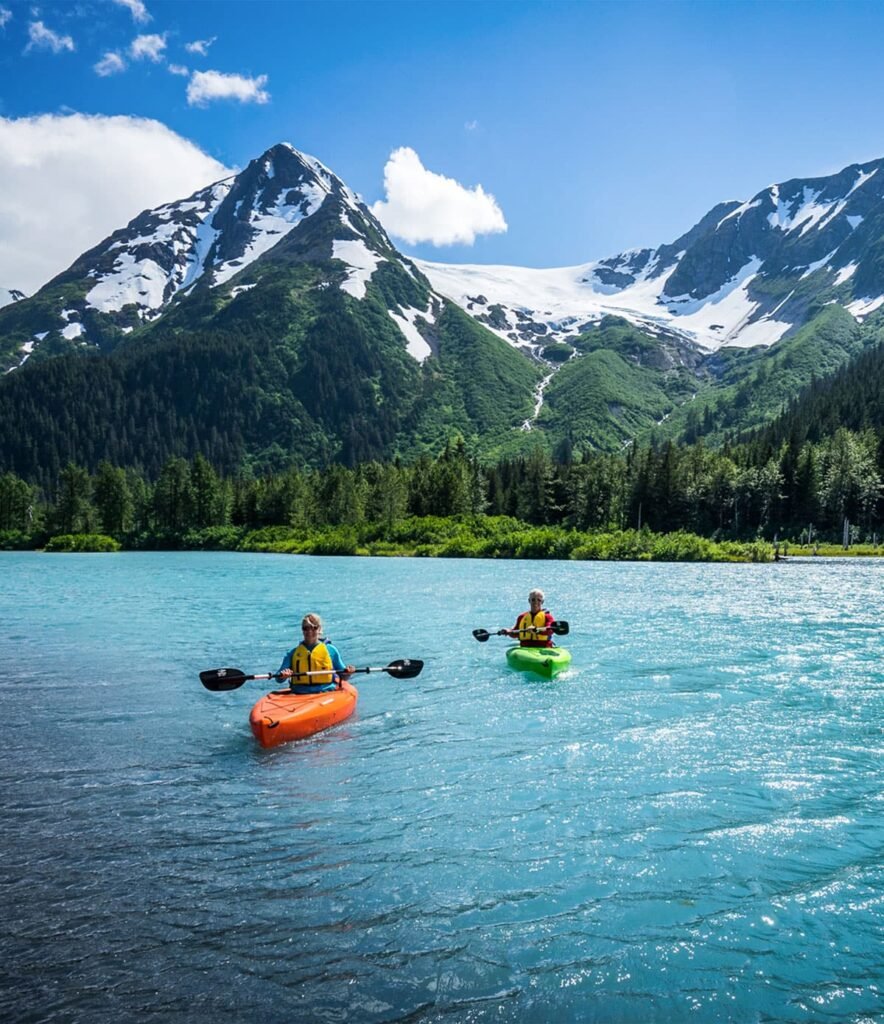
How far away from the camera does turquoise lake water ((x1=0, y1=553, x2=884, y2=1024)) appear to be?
6.88m

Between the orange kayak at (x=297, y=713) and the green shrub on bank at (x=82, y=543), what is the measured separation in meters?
106

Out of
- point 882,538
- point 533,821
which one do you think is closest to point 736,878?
point 533,821

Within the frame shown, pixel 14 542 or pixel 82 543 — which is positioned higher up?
pixel 82 543

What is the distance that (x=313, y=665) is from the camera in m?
16.5

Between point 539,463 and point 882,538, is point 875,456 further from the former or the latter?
point 539,463

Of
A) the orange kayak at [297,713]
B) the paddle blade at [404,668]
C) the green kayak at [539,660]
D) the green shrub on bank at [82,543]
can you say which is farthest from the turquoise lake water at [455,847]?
the green shrub on bank at [82,543]

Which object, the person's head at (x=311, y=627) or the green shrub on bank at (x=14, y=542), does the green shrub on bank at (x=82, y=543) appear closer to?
the green shrub on bank at (x=14, y=542)

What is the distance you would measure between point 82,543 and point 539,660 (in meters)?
107

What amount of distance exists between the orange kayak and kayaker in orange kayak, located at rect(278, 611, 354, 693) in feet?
0.79

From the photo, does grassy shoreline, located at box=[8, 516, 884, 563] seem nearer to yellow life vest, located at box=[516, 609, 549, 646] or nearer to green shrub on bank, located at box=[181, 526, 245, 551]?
green shrub on bank, located at box=[181, 526, 245, 551]

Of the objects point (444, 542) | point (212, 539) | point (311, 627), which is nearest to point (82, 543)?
point (212, 539)

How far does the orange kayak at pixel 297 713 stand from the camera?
1422 cm

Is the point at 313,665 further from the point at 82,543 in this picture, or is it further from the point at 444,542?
the point at 82,543

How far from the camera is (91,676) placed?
69.5 feet
